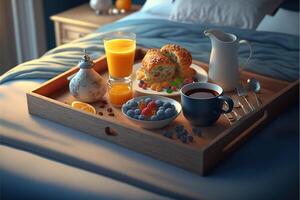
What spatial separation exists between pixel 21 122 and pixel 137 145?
0.41 metres

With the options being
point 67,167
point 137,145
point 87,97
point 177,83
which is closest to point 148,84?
point 177,83

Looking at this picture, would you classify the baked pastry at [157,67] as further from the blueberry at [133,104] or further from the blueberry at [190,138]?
the blueberry at [190,138]

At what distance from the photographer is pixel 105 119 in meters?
1.57

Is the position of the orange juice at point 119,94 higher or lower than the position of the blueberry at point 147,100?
lower

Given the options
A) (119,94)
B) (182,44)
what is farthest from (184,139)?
(182,44)

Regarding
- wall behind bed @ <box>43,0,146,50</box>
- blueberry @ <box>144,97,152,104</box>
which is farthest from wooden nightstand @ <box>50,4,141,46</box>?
blueberry @ <box>144,97,152,104</box>

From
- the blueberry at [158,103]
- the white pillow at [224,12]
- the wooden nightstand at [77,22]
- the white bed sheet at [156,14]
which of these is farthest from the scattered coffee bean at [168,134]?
the wooden nightstand at [77,22]

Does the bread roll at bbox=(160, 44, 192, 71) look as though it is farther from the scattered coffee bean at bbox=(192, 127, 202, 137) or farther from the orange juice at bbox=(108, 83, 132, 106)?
the scattered coffee bean at bbox=(192, 127, 202, 137)

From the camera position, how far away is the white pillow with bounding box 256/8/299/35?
2475 mm

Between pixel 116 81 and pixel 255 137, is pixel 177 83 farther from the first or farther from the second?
pixel 255 137

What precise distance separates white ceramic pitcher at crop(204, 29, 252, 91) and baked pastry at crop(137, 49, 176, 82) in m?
0.15

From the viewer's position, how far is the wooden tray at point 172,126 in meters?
1.44

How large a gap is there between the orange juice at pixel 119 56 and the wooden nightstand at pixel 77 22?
1.10 metres

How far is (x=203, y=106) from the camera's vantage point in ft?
5.13
